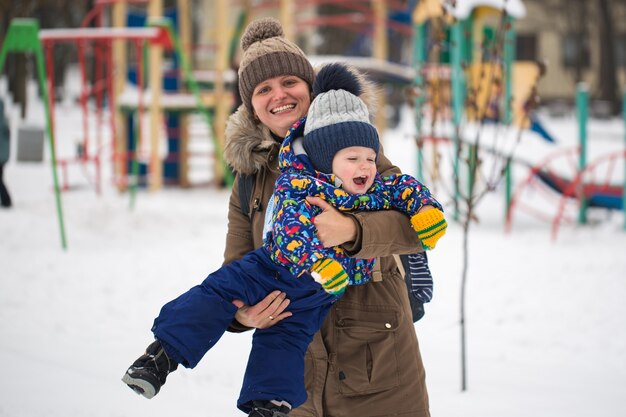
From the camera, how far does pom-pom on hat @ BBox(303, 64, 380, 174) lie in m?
2.36

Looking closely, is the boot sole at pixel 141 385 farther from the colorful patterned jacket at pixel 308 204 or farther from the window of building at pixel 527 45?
the window of building at pixel 527 45

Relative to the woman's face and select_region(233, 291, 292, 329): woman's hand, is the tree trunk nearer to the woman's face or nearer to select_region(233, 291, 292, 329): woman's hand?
the woman's face

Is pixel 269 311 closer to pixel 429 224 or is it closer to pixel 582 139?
pixel 429 224

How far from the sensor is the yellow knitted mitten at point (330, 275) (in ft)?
7.23

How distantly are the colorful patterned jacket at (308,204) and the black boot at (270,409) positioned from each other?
392mm

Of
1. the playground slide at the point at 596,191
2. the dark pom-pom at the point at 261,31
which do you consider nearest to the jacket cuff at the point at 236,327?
the dark pom-pom at the point at 261,31

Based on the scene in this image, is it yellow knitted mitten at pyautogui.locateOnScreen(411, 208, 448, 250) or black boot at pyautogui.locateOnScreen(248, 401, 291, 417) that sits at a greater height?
yellow knitted mitten at pyautogui.locateOnScreen(411, 208, 448, 250)

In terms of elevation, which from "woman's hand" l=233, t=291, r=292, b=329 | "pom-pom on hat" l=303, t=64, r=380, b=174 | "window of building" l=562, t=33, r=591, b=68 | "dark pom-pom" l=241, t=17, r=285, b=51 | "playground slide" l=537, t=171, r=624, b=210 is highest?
"window of building" l=562, t=33, r=591, b=68

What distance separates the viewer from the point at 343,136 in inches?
92.4

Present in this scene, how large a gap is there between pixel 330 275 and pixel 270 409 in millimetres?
456

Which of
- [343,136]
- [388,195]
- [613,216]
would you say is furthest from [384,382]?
[613,216]

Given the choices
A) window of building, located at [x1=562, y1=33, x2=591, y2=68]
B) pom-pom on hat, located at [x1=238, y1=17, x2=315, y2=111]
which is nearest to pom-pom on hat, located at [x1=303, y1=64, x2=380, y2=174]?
pom-pom on hat, located at [x1=238, y1=17, x2=315, y2=111]

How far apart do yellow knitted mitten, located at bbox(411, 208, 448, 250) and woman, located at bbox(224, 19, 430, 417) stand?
0.05 metres

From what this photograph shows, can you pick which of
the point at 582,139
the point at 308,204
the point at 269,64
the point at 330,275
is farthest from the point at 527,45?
the point at 330,275
